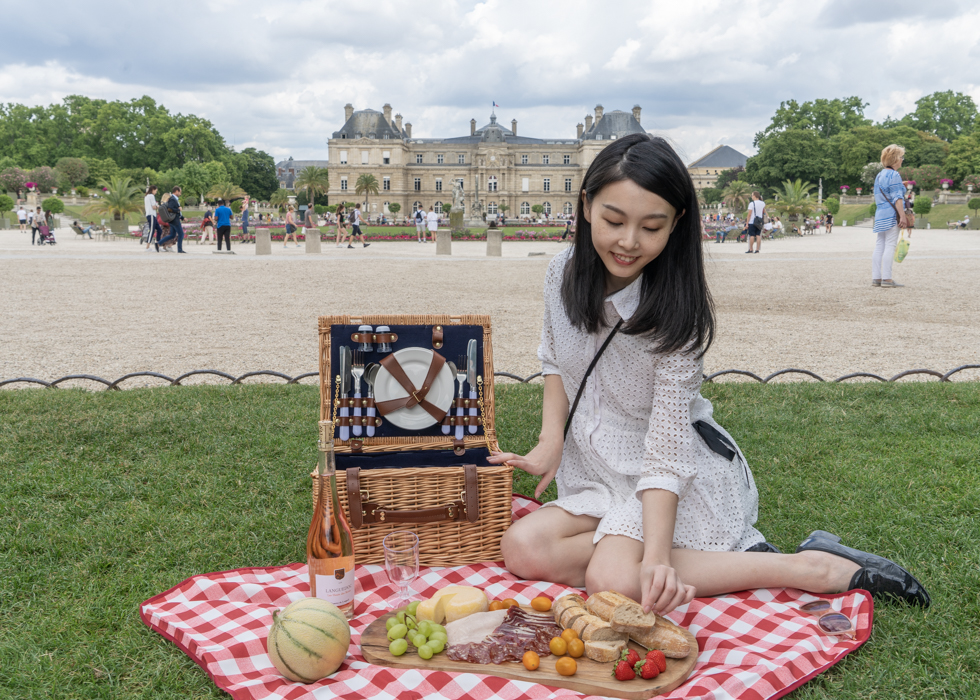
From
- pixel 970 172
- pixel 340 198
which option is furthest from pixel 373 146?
pixel 970 172

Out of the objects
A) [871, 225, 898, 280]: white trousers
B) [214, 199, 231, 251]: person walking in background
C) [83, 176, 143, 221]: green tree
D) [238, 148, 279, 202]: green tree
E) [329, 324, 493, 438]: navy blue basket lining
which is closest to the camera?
[329, 324, 493, 438]: navy blue basket lining

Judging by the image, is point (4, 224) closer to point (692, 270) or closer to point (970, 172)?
point (692, 270)

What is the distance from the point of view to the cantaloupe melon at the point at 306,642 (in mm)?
1812

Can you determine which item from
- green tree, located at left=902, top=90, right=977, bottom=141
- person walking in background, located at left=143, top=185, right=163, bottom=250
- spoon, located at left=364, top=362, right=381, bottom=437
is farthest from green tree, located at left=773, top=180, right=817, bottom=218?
green tree, located at left=902, top=90, right=977, bottom=141

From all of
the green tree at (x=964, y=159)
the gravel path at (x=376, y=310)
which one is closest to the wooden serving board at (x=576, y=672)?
the gravel path at (x=376, y=310)

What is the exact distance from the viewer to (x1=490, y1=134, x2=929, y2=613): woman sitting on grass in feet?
6.78

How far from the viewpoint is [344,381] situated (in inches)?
99.7

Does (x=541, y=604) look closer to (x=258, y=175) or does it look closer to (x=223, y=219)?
(x=223, y=219)

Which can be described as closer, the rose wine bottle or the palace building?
the rose wine bottle

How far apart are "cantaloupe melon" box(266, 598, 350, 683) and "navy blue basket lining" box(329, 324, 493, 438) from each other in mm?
775

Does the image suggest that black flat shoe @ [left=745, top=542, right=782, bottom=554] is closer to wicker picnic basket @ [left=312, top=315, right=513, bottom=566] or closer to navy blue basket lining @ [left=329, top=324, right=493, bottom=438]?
wicker picnic basket @ [left=312, top=315, right=513, bottom=566]

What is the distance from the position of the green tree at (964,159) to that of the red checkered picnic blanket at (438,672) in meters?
A: 58.2

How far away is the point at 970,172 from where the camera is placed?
5044 centimetres

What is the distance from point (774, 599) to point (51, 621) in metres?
2.04
